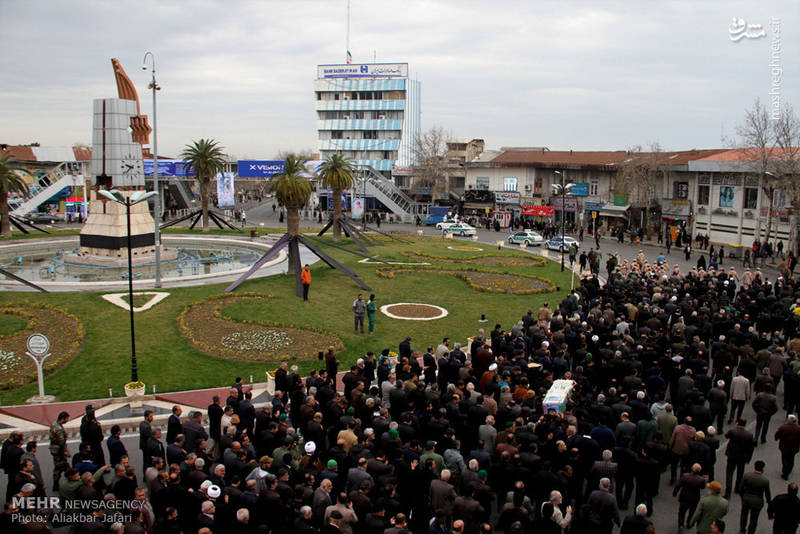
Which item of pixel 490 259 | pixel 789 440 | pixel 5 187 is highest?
pixel 5 187

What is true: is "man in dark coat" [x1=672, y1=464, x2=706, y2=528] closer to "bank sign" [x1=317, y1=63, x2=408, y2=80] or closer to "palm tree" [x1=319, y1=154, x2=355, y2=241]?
"palm tree" [x1=319, y1=154, x2=355, y2=241]

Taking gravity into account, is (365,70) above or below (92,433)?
above

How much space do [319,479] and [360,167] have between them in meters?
82.6

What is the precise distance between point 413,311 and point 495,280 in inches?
352

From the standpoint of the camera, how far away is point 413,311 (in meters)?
27.6

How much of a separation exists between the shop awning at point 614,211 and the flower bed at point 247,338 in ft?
154

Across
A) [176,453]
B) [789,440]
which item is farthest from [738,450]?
[176,453]

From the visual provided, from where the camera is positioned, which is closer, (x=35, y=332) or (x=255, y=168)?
(x=35, y=332)

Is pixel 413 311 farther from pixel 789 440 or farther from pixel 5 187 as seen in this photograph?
pixel 5 187

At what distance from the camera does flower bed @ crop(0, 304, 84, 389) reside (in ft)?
60.6

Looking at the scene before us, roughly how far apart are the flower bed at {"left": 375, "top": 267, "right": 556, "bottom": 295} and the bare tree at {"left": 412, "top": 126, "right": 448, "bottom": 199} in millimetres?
44534

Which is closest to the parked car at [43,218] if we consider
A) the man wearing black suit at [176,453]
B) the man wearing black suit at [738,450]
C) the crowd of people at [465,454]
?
the crowd of people at [465,454]

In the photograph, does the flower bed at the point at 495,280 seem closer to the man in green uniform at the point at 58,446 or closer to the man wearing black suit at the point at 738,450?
the man wearing black suit at the point at 738,450

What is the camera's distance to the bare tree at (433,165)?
81.8 meters
